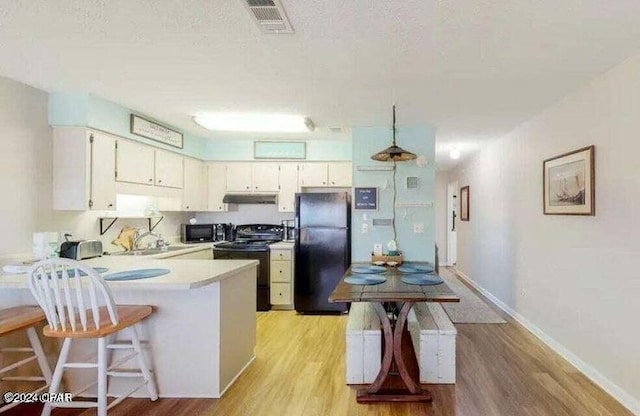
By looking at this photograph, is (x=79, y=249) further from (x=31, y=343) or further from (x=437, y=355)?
(x=437, y=355)

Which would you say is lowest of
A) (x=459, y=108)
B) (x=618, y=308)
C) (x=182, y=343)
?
(x=182, y=343)

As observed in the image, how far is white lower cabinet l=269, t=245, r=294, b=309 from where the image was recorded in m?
4.79

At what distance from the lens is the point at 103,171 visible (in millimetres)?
3459

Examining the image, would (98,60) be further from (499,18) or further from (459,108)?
(459,108)

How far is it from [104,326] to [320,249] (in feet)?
9.16

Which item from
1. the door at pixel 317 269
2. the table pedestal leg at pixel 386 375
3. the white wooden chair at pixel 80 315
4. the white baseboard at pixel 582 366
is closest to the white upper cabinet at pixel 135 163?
the white wooden chair at pixel 80 315

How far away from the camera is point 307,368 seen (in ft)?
10.0

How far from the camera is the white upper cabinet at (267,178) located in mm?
5285

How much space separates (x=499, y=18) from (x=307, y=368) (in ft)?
9.10

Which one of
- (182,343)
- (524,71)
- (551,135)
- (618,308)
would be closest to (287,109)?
(524,71)

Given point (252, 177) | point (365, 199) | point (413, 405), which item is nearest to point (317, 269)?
point (365, 199)

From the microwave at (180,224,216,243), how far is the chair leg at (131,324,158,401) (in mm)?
2733

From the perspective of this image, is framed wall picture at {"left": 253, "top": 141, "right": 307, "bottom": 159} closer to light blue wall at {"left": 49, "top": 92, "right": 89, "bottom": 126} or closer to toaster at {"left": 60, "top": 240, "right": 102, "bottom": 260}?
light blue wall at {"left": 49, "top": 92, "right": 89, "bottom": 126}

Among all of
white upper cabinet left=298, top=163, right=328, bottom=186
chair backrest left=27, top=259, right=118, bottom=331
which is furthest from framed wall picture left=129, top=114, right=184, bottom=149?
chair backrest left=27, top=259, right=118, bottom=331
